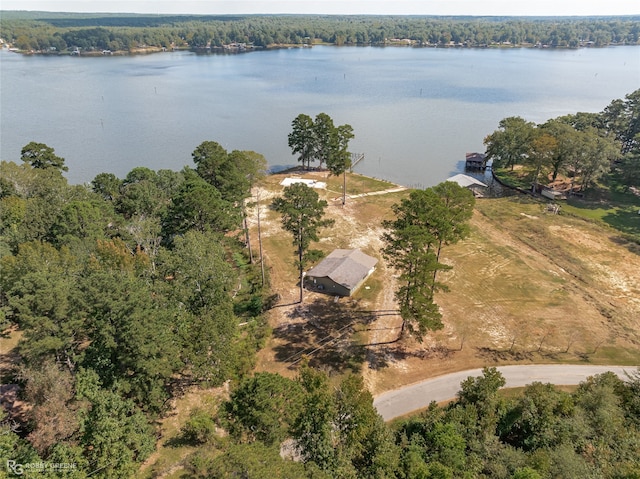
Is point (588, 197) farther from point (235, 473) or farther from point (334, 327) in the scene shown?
point (235, 473)

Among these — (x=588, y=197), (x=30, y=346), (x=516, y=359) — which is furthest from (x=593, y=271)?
(x=30, y=346)

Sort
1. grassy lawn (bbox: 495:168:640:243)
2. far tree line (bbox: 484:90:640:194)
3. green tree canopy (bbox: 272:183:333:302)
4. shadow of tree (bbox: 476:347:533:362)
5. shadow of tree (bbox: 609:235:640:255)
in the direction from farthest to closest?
far tree line (bbox: 484:90:640:194) → grassy lawn (bbox: 495:168:640:243) → shadow of tree (bbox: 609:235:640:255) → green tree canopy (bbox: 272:183:333:302) → shadow of tree (bbox: 476:347:533:362)

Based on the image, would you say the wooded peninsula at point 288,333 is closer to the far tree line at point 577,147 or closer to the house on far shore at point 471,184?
the far tree line at point 577,147

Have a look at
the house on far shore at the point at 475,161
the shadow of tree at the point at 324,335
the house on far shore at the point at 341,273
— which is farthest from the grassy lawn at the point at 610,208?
the shadow of tree at the point at 324,335

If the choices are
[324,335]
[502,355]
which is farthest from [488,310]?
[324,335]

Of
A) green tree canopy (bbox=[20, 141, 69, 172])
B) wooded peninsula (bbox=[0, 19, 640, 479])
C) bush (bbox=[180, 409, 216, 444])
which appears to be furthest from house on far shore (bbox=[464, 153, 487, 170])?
green tree canopy (bbox=[20, 141, 69, 172])

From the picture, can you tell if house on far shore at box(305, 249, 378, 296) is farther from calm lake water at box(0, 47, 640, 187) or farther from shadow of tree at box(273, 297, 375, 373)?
calm lake water at box(0, 47, 640, 187)

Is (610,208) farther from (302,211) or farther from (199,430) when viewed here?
(199,430)
